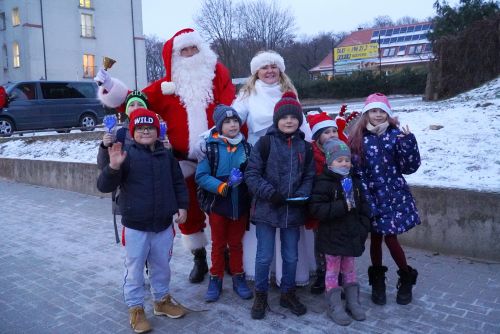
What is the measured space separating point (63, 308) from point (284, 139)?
7.13 ft

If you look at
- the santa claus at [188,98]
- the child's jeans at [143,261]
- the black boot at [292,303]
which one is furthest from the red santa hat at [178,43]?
the black boot at [292,303]

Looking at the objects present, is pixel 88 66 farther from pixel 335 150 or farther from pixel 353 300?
pixel 353 300

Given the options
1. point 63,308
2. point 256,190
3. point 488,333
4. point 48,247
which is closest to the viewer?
point 488,333

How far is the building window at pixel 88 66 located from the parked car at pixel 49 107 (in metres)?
16.0

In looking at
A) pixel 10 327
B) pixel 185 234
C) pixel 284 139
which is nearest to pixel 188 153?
pixel 185 234

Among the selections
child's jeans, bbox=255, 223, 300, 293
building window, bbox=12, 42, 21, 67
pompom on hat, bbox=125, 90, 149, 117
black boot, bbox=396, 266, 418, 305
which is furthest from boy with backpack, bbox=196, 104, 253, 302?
building window, bbox=12, 42, 21, 67

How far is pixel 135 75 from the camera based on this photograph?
33000mm

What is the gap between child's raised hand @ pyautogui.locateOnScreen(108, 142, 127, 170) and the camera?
10.3ft

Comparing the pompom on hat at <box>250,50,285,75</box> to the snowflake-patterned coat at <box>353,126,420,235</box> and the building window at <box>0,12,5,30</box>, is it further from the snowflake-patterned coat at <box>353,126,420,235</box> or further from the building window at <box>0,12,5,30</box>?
the building window at <box>0,12,5,30</box>

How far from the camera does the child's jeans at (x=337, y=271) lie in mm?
3490

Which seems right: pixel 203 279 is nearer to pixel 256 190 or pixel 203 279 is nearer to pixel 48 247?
pixel 256 190

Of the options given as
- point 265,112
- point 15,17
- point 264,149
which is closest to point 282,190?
point 264,149

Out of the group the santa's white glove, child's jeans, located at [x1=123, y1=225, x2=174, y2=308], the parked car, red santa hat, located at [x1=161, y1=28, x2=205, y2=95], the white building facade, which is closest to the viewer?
child's jeans, located at [x1=123, y1=225, x2=174, y2=308]

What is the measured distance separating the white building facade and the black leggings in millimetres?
26982
